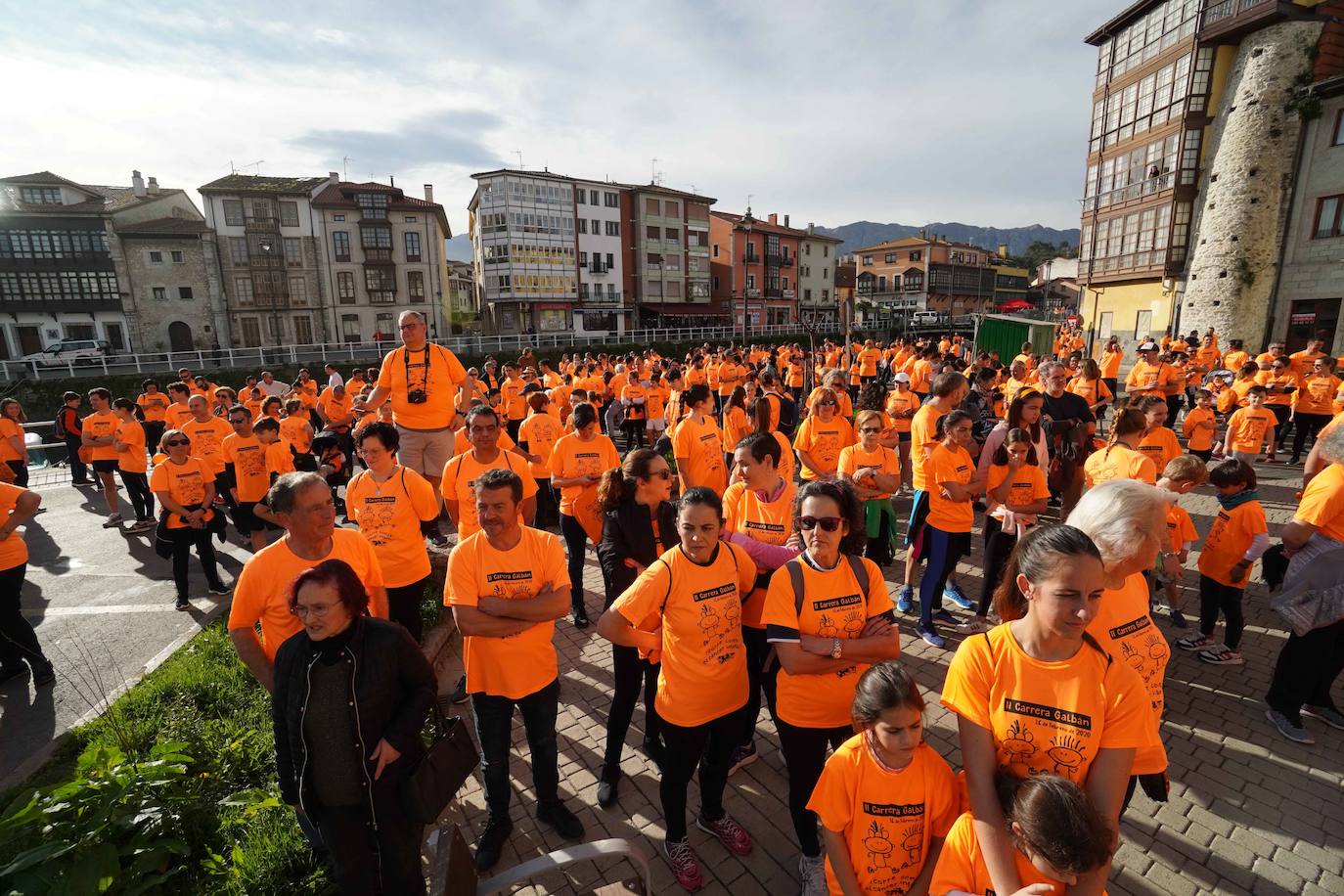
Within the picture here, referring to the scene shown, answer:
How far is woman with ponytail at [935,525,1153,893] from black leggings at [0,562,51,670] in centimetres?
741

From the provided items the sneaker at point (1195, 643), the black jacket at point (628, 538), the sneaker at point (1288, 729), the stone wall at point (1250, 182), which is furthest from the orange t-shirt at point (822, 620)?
the stone wall at point (1250, 182)

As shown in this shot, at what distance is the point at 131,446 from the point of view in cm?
935

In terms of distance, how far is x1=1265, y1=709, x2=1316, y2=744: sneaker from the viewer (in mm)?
4262

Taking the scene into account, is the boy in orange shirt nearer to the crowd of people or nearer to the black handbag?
the crowd of people

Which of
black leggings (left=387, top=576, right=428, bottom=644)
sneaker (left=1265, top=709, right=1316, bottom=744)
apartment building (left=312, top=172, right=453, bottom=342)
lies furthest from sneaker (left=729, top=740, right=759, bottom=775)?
apartment building (left=312, top=172, right=453, bottom=342)

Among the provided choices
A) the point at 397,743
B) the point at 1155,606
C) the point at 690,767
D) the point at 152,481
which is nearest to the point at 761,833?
the point at 690,767

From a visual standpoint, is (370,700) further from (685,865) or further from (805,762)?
(805,762)

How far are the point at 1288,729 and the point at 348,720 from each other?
20.0 feet

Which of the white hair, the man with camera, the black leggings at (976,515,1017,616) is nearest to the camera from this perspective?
the white hair

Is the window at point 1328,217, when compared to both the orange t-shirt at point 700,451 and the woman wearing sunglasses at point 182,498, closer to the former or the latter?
the orange t-shirt at point 700,451

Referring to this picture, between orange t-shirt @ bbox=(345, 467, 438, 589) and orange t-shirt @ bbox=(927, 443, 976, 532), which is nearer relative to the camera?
orange t-shirt @ bbox=(345, 467, 438, 589)

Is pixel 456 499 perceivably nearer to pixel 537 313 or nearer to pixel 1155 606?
pixel 1155 606

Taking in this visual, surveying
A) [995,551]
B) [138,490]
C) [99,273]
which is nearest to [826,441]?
[995,551]

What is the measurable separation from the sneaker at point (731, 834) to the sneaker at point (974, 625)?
3268 mm
